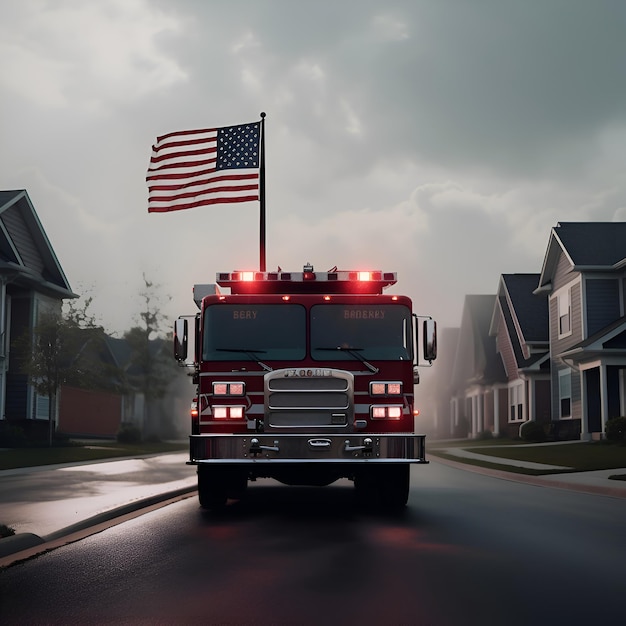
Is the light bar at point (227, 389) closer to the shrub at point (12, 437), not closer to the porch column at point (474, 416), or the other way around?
the shrub at point (12, 437)

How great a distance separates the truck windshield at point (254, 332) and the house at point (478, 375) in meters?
39.8

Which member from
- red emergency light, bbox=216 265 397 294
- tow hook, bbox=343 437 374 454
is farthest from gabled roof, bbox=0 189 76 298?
tow hook, bbox=343 437 374 454

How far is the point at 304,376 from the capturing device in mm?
12648

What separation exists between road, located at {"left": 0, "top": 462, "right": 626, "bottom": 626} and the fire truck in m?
0.79

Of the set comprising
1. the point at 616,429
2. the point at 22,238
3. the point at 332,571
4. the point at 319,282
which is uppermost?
the point at 22,238

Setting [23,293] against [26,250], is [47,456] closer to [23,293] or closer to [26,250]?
[23,293]

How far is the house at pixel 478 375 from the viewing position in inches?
2088

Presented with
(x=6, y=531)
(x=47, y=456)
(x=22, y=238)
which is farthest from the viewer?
(x=22, y=238)

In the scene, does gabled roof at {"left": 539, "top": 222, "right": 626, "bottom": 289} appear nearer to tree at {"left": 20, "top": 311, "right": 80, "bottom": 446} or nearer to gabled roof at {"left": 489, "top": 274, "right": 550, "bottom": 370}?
gabled roof at {"left": 489, "top": 274, "right": 550, "bottom": 370}

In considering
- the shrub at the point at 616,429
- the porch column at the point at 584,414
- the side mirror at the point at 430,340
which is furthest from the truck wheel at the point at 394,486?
the porch column at the point at 584,414

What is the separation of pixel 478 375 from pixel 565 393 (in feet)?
54.7

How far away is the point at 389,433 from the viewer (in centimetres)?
1255

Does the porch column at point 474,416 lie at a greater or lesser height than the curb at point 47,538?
greater

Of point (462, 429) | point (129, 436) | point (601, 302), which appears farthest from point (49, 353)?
point (462, 429)
